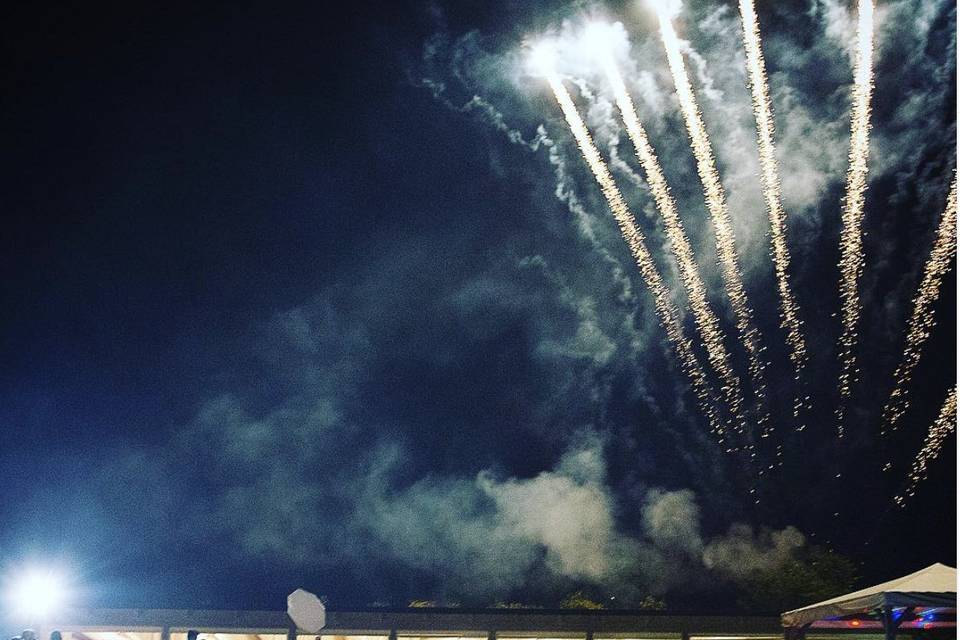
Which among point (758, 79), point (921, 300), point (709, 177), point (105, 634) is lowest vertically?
point (105, 634)

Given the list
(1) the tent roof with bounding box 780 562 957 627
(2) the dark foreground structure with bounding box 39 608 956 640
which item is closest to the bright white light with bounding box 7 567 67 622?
(2) the dark foreground structure with bounding box 39 608 956 640

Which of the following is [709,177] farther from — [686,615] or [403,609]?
[403,609]

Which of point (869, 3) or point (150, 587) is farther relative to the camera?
point (150, 587)

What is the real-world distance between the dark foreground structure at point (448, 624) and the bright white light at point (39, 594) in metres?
0.36

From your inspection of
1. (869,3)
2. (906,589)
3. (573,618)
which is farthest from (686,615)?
(869,3)

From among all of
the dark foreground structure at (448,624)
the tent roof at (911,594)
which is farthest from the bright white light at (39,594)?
the tent roof at (911,594)

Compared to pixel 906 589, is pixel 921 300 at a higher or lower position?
higher

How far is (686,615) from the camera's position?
17.0 m

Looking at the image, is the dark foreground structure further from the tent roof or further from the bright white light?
the tent roof

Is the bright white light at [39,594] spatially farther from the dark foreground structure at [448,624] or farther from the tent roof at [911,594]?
the tent roof at [911,594]

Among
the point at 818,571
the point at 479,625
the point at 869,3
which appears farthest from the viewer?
the point at 818,571

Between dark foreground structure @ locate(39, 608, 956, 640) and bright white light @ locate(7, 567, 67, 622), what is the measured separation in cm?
36

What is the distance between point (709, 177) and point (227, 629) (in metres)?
14.2

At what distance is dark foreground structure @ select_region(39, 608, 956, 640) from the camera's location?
16969 mm
